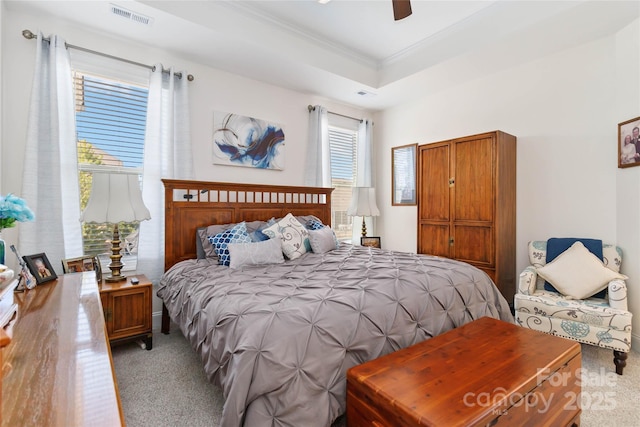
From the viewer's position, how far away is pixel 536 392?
136cm

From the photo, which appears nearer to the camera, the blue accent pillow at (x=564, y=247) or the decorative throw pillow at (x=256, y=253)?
the decorative throw pillow at (x=256, y=253)

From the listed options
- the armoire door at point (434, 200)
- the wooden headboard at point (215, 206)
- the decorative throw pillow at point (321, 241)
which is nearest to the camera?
the wooden headboard at point (215, 206)

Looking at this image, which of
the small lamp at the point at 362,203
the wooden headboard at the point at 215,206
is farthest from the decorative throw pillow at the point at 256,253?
the small lamp at the point at 362,203

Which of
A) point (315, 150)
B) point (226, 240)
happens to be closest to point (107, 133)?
point (226, 240)

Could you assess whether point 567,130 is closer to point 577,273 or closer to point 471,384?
point 577,273

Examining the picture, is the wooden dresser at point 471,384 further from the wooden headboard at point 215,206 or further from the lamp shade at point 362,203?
the lamp shade at point 362,203

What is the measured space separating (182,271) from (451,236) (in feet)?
9.53

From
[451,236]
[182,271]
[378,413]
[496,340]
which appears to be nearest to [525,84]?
[451,236]

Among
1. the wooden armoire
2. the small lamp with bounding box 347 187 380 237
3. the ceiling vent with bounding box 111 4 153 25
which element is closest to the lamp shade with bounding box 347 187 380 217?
the small lamp with bounding box 347 187 380 237

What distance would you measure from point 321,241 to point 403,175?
2.18 meters

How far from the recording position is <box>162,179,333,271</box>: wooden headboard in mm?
2928

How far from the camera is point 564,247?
2912 mm

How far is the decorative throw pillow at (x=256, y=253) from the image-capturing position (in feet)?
8.15

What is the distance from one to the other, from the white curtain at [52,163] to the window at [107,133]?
97 millimetres
